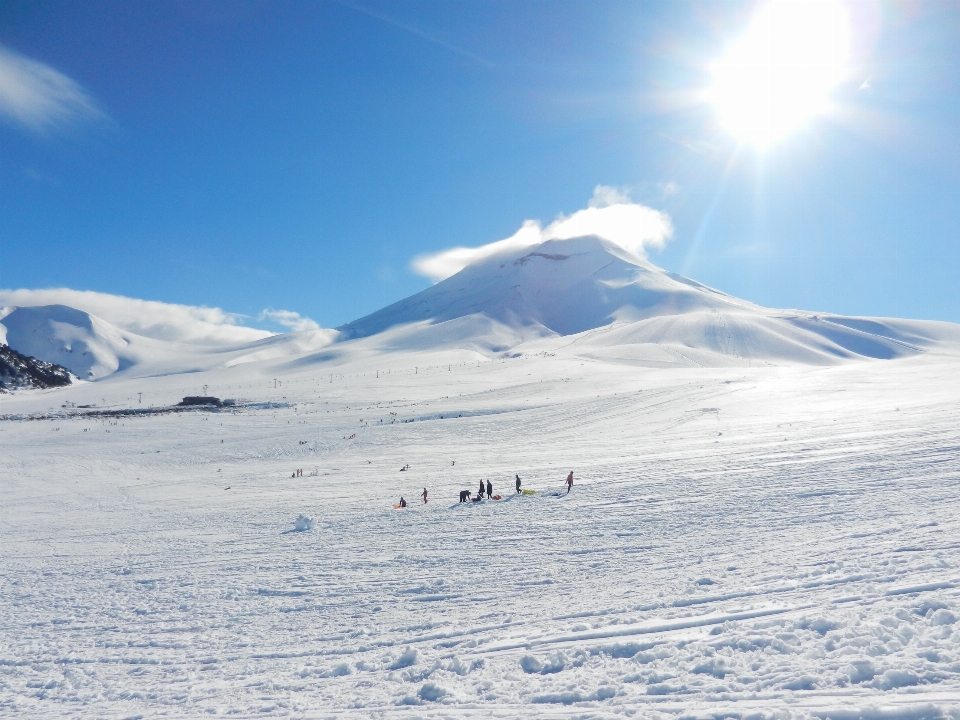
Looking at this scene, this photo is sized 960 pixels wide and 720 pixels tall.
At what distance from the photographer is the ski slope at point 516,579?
8219 millimetres

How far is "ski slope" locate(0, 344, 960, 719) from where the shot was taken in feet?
27.0

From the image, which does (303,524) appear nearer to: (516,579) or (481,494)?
(481,494)

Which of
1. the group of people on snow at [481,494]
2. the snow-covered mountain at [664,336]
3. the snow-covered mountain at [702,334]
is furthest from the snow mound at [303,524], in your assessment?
the snow-covered mountain at [702,334]

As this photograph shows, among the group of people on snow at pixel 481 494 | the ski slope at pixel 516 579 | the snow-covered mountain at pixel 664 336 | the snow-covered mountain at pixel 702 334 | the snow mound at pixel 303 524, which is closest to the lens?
the ski slope at pixel 516 579

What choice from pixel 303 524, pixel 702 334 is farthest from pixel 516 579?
pixel 702 334

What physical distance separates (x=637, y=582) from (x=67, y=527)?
19.1 metres

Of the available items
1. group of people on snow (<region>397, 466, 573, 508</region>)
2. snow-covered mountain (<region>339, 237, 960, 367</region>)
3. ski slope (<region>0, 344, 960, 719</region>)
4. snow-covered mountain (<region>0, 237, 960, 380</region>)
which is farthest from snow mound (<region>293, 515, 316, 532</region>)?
snow-covered mountain (<region>339, 237, 960, 367</region>)

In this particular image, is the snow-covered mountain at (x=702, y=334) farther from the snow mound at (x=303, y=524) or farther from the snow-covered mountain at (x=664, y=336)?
the snow mound at (x=303, y=524)

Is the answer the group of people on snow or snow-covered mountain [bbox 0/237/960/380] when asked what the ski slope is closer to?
the group of people on snow

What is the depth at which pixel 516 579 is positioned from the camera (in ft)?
43.7

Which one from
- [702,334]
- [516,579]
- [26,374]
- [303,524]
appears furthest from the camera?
[702,334]

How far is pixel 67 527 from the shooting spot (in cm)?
2086

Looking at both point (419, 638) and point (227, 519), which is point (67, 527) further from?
→ point (419, 638)

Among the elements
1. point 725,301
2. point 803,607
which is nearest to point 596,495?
point 803,607
